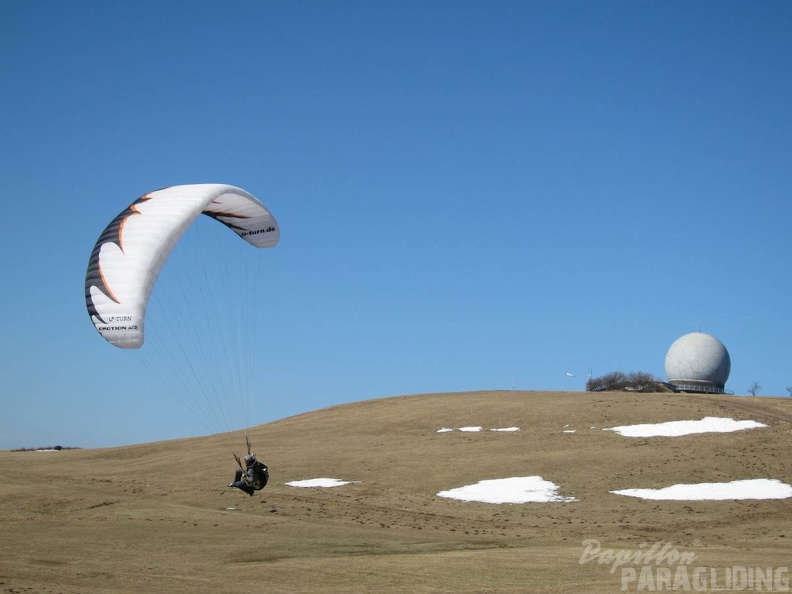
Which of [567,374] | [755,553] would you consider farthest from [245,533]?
[567,374]

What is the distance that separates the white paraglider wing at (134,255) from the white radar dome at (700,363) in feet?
181

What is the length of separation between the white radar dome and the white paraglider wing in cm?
5519

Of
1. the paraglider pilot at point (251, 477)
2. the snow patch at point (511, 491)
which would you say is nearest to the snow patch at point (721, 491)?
the snow patch at point (511, 491)

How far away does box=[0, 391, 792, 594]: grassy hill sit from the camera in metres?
23.3

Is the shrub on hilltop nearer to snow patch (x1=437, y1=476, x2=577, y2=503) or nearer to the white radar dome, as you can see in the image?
the white radar dome

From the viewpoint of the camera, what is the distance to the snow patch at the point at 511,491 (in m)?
39.1

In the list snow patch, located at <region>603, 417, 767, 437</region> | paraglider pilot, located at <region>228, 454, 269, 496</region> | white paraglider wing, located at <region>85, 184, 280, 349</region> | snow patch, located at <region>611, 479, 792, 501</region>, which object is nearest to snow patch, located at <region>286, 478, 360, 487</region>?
snow patch, located at <region>611, 479, 792, 501</region>

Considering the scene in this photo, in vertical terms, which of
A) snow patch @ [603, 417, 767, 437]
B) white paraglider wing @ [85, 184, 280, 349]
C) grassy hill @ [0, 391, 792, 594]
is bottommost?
Answer: grassy hill @ [0, 391, 792, 594]

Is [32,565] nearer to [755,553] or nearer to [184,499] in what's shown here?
[184,499]

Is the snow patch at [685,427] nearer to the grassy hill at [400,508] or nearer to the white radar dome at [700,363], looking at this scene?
the grassy hill at [400,508]

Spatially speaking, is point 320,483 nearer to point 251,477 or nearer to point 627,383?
point 251,477

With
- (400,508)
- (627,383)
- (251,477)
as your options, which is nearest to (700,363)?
(627,383)

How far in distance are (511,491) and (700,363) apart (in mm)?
38412

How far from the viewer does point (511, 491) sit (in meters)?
40.6
